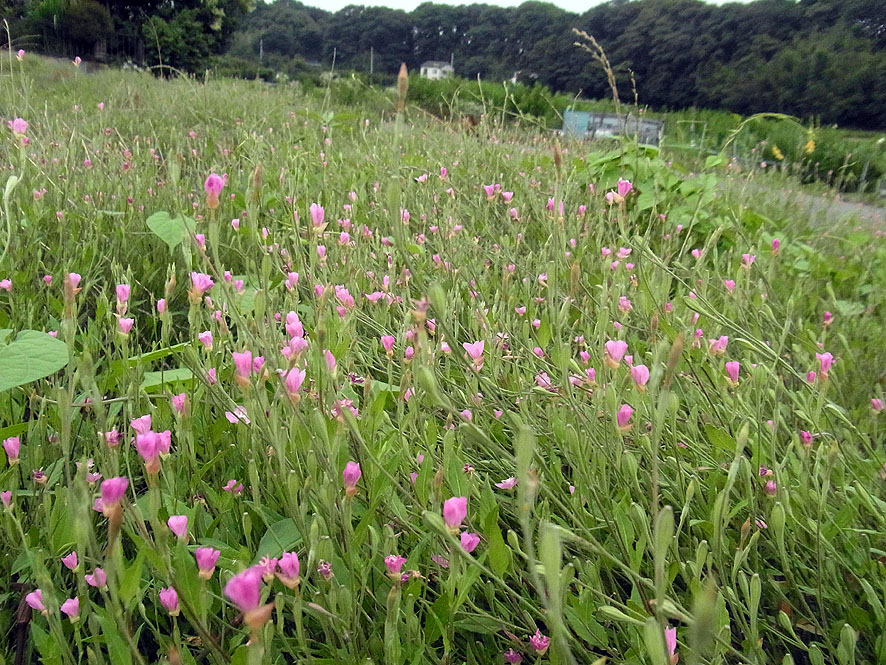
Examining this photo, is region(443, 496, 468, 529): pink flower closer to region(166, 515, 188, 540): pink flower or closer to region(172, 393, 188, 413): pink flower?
region(166, 515, 188, 540): pink flower

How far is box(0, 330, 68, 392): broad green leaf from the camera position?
36.6 inches

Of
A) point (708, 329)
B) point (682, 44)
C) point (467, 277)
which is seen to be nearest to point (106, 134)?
point (467, 277)

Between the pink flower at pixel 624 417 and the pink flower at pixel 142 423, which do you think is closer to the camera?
the pink flower at pixel 142 423

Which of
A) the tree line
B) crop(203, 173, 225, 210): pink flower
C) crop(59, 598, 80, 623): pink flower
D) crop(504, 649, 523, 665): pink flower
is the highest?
the tree line

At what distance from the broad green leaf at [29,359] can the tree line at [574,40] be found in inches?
595

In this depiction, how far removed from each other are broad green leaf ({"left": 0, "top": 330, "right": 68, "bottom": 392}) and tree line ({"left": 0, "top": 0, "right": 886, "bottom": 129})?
15110 millimetres

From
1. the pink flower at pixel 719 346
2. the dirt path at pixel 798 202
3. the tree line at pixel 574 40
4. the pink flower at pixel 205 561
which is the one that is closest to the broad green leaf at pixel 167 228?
the pink flower at pixel 205 561

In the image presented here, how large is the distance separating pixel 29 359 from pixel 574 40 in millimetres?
39685

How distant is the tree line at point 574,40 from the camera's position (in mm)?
19016

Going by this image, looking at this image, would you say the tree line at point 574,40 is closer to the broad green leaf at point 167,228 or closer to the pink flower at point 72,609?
the broad green leaf at point 167,228

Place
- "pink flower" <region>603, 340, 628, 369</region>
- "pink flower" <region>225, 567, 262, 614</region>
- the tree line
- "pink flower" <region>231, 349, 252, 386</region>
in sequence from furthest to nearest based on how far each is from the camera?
the tree line, "pink flower" <region>603, 340, 628, 369</region>, "pink flower" <region>231, 349, 252, 386</region>, "pink flower" <region>225, 567, 262, 614</region>

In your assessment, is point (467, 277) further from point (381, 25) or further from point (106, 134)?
point (381, 25)

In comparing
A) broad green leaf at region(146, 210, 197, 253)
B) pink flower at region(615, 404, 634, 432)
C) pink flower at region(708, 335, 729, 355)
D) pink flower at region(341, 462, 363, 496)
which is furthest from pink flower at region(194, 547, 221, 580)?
broad green leaf at region(146, 210, 197, 253)

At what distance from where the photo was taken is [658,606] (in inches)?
16.6
